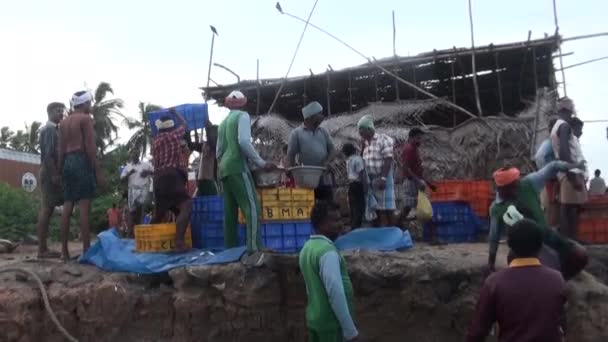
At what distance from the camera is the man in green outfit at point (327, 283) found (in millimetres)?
4496

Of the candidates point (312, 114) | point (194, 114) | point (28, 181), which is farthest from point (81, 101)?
point (28, 181)

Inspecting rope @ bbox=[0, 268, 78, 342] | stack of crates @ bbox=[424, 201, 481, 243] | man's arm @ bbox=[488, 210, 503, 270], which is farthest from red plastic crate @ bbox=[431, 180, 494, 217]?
rope @ bbox=[0, 268, 78, 342]

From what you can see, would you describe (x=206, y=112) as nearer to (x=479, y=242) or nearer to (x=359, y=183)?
(x=359, y=183)

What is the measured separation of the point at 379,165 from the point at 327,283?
445 centimetres

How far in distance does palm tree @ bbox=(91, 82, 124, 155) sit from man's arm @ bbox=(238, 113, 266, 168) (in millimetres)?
25055

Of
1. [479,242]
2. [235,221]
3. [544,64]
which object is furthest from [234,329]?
[544,64]

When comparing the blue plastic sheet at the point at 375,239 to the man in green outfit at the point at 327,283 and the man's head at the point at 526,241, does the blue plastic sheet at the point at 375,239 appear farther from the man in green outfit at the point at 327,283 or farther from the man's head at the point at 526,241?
the man's head at the point at 526,241

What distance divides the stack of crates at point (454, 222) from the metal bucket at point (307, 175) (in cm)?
265

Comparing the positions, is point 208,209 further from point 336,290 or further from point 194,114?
point 336,290

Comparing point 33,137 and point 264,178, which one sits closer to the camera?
point 264,178

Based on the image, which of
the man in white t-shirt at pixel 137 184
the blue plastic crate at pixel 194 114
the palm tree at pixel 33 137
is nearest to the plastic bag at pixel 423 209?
the blue plastic crate at pixel 194 114

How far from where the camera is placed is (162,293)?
7.09 m

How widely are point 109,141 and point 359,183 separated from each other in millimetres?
24869

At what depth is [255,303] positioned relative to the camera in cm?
687
